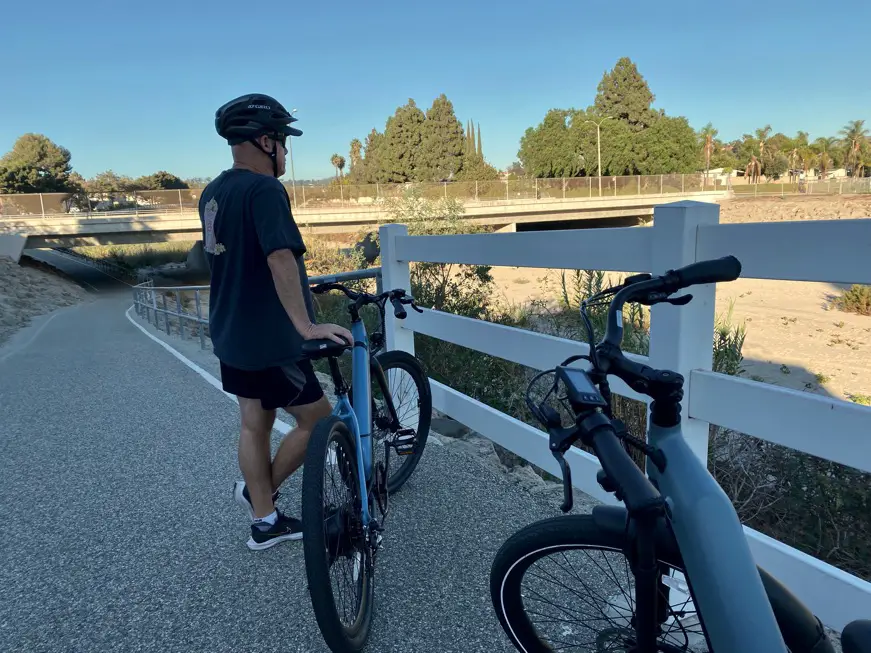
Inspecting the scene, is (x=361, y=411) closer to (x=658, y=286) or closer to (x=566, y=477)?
(x=566, y=477)

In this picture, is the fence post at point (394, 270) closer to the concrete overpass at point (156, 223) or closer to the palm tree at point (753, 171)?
the concrete overpass at point (156, 223)

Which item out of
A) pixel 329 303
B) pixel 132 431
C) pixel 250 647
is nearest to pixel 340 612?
pixel 250 647

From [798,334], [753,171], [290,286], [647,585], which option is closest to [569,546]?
[647,585]

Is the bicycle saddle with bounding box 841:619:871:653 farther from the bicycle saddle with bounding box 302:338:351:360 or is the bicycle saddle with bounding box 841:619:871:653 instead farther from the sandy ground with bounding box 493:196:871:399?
the sandy ground with bounding box 493:196:871:399

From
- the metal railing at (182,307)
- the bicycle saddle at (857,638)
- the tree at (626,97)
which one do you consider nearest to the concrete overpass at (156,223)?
the metal railing at (182,307)

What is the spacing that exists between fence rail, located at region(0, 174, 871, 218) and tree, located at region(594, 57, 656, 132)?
35061 mm

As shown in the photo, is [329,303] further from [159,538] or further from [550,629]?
[550,629]

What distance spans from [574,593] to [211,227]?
6.75ft

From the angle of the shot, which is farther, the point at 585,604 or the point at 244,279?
the point at 244,279

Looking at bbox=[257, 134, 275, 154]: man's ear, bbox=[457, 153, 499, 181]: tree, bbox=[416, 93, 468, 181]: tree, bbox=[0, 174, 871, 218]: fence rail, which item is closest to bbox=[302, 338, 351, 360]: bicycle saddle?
bbox=[257, 134, 275, 154]: man's ear

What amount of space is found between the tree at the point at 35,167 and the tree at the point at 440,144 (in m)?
39.0

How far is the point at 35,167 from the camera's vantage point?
64812 mm

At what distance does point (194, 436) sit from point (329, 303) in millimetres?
5593

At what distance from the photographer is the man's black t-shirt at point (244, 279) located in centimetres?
264
